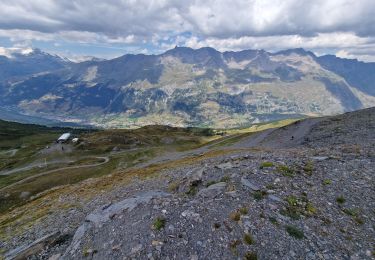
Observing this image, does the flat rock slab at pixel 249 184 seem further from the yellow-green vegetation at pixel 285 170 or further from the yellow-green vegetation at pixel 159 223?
the yellow-green vegetation at pixel 159 223

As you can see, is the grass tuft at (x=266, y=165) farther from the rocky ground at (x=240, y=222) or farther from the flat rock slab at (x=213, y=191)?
the flat rock slab at (x=213, y=191)

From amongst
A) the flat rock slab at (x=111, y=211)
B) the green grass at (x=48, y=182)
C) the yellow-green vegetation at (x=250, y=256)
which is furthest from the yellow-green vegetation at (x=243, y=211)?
the green grass at (x=48, y=182)

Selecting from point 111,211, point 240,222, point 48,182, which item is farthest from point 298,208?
point 48,182

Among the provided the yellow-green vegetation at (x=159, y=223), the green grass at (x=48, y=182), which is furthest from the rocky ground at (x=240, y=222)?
the green grass at (x=48, y=182)

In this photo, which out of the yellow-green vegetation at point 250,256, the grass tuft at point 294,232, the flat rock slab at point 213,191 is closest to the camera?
the yellow-green vegetation at point 250,256

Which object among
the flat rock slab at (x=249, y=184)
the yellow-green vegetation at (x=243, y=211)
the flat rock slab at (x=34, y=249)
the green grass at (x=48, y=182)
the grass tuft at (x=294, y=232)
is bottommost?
the green grass at (x=48, y=182)

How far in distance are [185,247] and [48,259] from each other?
9.16 metres

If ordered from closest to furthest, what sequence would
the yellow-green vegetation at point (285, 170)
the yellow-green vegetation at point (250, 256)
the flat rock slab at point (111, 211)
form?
the yellow-green vegetation at point (250, 256) → the flat rock slab at point (111, 211) → the yellow-green vegetation at point (285, 170)

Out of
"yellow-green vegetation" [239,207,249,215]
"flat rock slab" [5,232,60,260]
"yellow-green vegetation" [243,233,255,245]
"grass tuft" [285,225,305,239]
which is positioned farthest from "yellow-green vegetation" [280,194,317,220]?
"flat rock slab" [5,232,60,260]

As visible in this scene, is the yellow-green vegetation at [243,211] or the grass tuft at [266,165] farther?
the grass tuft at [266,165]

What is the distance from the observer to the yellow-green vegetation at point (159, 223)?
60.7ft

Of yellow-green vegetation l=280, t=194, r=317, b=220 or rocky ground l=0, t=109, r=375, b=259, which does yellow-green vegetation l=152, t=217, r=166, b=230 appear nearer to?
rocky ground l=0, t=109, r=375, b=259

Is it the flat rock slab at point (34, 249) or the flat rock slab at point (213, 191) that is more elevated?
the flat rock slab at point (213, 191)

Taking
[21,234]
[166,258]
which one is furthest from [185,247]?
[21,234]
